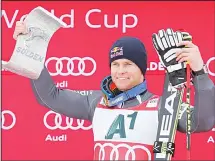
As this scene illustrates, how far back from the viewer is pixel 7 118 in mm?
4270

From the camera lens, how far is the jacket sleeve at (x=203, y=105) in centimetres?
272

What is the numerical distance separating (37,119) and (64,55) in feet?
1.40

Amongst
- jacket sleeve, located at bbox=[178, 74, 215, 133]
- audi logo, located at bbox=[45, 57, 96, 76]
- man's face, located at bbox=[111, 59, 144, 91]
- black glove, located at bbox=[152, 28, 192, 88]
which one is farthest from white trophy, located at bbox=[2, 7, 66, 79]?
audi logo, located at bbox=[45, 57, 96, 76]

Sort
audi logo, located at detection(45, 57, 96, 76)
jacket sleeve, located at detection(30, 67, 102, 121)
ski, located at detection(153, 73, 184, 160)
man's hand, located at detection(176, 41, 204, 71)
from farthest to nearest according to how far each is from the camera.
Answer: audi logo, located at detection(45, 57, 96, 76), jacket sleeve, located at detection(30, 67, 102, 121), ski, located at detection(153, 73, 184, 160), man's hand, located at detection(176, 41, 204, 71)

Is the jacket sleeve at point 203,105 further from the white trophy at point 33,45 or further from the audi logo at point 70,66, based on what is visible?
the audi logo at point 70,66

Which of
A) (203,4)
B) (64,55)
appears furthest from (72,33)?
(203,4)

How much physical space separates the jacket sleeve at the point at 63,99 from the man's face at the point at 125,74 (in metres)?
0.16

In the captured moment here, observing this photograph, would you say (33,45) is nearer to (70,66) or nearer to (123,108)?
(123,108)

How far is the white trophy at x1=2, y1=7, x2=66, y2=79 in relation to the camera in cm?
296

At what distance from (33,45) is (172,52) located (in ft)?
2.05

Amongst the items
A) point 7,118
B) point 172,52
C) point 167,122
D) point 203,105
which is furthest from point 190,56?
point 7,118

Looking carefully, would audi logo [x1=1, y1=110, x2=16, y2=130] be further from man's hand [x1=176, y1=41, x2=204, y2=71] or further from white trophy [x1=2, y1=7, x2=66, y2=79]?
man's hand [x1=176, y1=41, x2=204, y2=71]

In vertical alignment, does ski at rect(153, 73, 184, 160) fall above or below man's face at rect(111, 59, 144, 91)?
below

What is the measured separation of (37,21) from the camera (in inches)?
118
